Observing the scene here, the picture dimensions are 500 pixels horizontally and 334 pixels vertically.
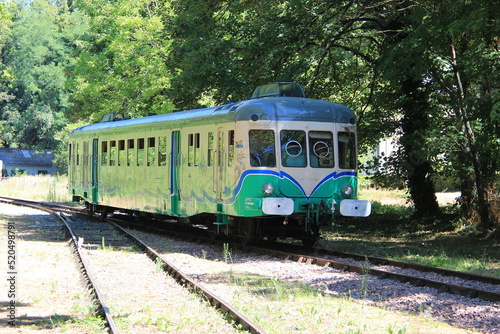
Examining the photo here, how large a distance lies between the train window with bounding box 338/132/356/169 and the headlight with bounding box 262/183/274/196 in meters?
1.85

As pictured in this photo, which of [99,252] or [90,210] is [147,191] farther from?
[90,210]

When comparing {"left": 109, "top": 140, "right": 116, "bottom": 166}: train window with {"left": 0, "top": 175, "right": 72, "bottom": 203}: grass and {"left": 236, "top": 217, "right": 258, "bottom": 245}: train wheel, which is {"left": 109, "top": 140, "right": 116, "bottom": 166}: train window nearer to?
{"left": 236, "top": 217, "right": 258, "bottom": 245}: train wheel

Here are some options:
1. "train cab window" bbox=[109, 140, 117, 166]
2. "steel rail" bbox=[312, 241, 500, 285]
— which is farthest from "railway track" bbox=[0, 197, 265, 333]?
"steel rail" bbox=[312, 241, 500, 285]

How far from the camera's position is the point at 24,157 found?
86.2 meters

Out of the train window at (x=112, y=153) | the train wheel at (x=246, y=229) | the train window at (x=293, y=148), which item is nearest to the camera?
the train window at (x=293, y=148)

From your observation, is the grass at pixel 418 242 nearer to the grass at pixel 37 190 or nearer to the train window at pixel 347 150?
the train window at pixel 347 150

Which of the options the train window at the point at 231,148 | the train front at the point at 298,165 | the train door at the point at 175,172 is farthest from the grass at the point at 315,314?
the train door at the point at 175,172

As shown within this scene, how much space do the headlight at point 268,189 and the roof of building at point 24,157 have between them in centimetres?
7190

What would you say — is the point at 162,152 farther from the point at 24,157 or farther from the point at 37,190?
the point at 24,157

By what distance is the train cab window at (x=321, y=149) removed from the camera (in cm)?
1506

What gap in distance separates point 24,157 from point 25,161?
608 mm

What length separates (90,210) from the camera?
2598 centimetres

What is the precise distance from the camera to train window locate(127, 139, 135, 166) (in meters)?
20.5

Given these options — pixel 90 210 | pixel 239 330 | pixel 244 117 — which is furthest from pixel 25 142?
pixel 239 330
